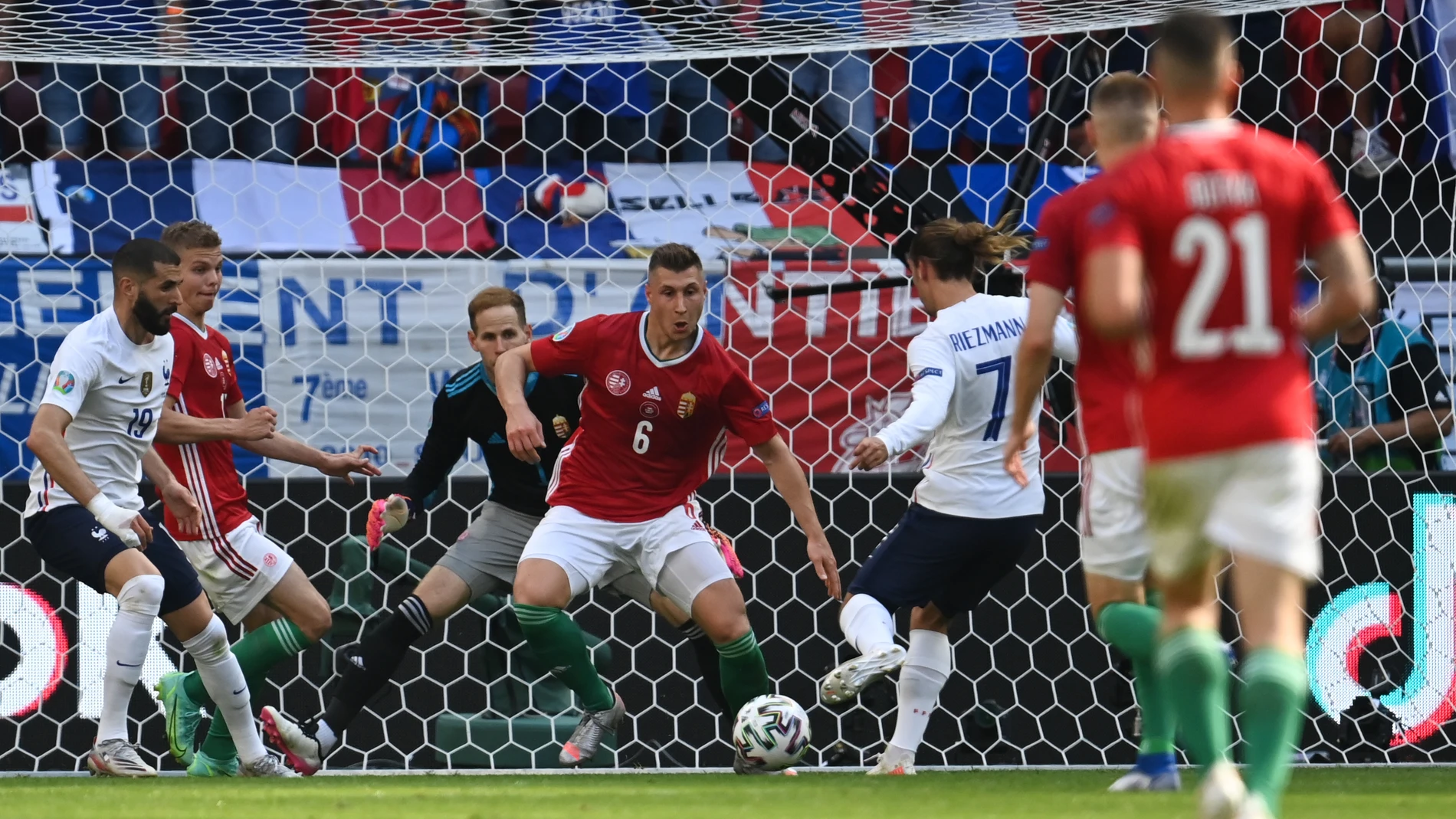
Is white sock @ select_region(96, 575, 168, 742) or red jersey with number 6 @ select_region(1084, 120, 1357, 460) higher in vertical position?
red jersey with number 6 @ select_region(1084, 120, 1357, 460)

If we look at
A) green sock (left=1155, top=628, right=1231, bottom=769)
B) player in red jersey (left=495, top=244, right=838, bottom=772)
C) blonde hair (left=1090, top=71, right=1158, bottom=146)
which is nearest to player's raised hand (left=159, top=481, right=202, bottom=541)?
player in red jersey (left=495, top=244, right=838, bottom=772)

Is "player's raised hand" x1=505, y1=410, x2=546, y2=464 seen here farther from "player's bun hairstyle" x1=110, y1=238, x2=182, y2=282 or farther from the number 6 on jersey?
"player's bun hairstyle" x1=110, y1=238, x2=182, y2=282

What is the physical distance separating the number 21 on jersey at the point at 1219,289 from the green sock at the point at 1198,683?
1.63ft

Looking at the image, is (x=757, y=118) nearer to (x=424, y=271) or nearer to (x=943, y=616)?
(x=424, y=271)

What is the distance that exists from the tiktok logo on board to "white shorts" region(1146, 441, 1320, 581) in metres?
3.54

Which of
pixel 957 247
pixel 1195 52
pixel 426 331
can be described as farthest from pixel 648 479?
pixel 1195 52

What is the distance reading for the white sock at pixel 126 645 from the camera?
17.4 feet

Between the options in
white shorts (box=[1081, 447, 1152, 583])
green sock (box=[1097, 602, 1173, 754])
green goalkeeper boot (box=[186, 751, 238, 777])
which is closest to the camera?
green sock (box=[1097, 602, 1173, 754])

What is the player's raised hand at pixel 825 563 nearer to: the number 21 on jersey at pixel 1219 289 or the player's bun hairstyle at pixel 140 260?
the player's bun hairstyle at pixel 140 260

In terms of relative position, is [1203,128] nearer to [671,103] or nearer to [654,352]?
[654,352]

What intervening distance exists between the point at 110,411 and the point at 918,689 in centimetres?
265

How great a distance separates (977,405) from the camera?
5.41 meters

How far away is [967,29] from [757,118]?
144 cm

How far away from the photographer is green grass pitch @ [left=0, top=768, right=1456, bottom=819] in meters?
3.86
